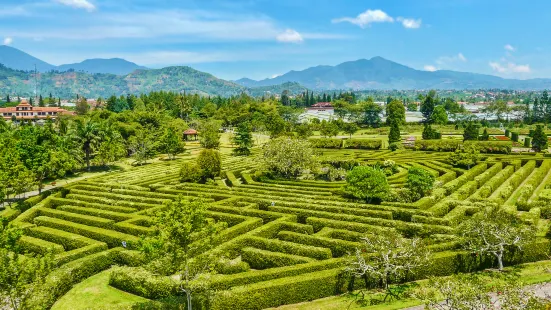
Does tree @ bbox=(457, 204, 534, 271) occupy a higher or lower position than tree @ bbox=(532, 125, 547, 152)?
lower

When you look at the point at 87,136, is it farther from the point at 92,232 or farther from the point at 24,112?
the point at 24,112

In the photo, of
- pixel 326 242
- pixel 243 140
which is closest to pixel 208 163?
pixel 243 140

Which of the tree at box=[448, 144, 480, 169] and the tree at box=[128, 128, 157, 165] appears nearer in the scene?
the tree at box=[448, 144, 480, 169]

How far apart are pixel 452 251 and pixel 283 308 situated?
39.7 ft

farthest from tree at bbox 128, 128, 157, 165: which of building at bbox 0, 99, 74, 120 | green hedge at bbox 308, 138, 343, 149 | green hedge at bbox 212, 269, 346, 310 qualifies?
building at bbox 0, 99, 74, 120

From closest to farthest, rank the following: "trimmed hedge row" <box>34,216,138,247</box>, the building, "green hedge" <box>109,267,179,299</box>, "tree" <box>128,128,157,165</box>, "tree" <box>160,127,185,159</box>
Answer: "green hedge" <box>109,267,179,299</box> → "trimmed hedge row" <box>34,216,138,247</box> → "tree" <box>128,128,157,165</box> → "tree" <box>160,127,185,159</box> → the building

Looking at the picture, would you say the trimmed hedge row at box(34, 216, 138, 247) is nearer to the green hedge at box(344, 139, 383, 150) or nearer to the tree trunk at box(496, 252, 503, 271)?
the tree trunk at box(496, 252, 503, 271)

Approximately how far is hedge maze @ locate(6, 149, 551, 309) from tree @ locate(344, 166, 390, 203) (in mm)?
1817

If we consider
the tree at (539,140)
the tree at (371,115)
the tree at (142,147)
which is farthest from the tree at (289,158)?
the tree at (371,115)

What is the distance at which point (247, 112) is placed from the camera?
139 meters

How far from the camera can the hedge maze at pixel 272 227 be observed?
896 inches

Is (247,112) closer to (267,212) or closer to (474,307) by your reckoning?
(267,212)

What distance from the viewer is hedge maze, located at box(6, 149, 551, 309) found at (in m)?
22.8

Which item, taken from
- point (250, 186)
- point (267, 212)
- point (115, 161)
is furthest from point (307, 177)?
point (115, 161)
